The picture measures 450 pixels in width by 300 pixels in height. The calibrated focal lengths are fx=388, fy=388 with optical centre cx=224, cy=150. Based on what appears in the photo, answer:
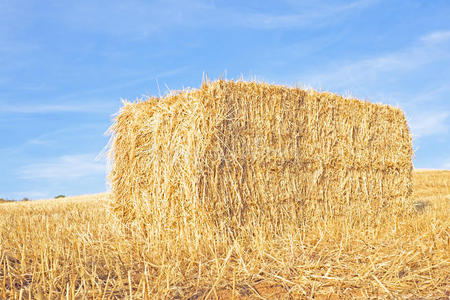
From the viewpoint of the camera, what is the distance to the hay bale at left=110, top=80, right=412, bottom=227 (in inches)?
228

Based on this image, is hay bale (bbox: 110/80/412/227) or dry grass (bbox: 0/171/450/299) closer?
dry grass (bbox: 0/171/450/299)

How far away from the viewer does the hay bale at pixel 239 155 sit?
5.80 metres

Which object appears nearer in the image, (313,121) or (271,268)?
(271,268)

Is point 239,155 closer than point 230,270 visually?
No

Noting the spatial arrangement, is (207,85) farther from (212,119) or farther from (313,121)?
(313,121)

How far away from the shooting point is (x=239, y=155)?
6.09 metres

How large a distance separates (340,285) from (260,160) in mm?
2750

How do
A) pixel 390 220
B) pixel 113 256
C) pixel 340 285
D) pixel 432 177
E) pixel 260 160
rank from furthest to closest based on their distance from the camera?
pixel 432 177 < pixel 390 220 < pixel 260 160 < pixel 113 256 < pixel 340 285

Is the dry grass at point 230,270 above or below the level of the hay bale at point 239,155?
below

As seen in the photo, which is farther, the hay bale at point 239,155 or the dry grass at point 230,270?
the hay bale at point 239,155

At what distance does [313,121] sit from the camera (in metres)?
7.38

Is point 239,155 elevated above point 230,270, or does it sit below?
above

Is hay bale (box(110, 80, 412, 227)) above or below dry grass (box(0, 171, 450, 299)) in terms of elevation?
above

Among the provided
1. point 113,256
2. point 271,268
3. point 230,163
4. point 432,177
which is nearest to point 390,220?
point 230,163
